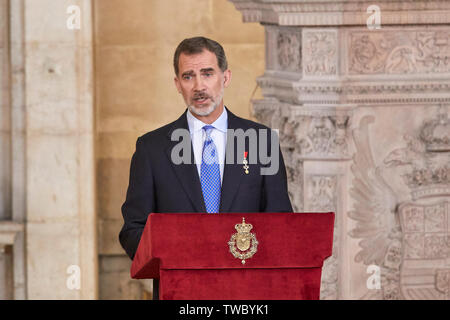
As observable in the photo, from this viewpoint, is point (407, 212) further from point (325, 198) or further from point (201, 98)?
point (201, 98)

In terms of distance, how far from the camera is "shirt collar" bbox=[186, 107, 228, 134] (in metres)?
3.87

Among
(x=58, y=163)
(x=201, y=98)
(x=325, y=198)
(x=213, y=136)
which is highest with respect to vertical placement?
(x=201, y=98)

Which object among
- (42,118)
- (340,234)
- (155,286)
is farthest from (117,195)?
Answer: (155,286)

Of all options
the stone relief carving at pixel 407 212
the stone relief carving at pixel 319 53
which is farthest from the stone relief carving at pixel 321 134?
the stone relief carving at pixel 319 53

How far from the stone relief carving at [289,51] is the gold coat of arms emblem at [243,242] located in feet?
13.3

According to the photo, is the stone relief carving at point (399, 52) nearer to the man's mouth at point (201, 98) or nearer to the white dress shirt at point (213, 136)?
the white dress shirt at point (213, 136)

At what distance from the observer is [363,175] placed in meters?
7.38

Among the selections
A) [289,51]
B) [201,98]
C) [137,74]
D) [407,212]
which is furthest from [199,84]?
[137,74]

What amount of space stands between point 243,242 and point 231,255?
0.22 ft

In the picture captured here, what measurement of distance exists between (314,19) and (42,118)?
2332 millimetres

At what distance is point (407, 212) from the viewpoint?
7449mm

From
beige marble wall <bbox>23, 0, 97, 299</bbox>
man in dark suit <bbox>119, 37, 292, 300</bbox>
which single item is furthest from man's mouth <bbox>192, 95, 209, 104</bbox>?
beige marble wall <bbox>23, 0, 97, 299</bbox>

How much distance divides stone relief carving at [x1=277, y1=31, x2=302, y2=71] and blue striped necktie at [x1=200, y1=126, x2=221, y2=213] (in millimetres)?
3540

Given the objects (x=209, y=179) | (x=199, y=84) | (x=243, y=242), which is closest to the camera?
A: (x=243, y=242)
